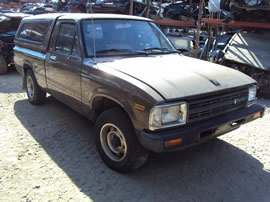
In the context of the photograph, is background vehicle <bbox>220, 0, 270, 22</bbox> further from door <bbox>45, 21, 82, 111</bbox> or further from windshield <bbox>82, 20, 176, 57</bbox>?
door <bbox>45, 21, 82, 111</bbox>

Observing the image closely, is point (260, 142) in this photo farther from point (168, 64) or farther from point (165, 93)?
point (165, 93)

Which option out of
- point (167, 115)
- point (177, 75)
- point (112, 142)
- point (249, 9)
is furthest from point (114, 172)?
point (249, 9)

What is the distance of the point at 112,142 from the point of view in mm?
3158

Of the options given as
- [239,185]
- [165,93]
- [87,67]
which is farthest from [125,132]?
[239,185]

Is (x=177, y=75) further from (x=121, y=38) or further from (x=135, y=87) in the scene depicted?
(x=121, y=38)

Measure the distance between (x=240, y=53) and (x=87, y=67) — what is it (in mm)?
5257

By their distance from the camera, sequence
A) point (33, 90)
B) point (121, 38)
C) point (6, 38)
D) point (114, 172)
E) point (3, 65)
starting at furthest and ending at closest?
point (6, 38), point (3, 65), point (33, 90), point (121, 38), point (114, 172)

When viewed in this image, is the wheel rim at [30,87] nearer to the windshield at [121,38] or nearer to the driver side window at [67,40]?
the driver side window at [67,40]

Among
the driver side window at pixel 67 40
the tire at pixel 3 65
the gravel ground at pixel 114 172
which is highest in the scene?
the driver side window at pixel 67 40

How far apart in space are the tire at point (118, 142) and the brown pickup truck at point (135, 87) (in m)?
0.01

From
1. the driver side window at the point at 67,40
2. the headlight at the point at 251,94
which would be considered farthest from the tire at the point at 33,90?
the headlight at the point at 251,94

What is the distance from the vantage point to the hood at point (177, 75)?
8.52 ft

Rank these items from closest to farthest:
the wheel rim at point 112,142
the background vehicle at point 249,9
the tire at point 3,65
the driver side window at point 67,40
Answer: the wheel rim at point 112,142 < the driver side window at point 67,40 < the background vehicle at point 249,9 < the tire at point 3,65

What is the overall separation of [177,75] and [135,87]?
0.62 meters
